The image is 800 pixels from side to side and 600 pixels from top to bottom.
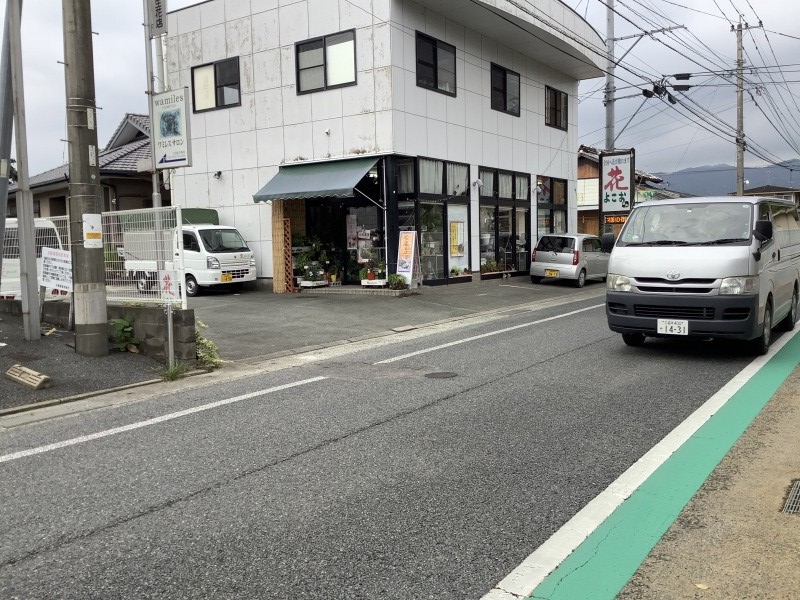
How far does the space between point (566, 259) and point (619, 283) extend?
41.1 feet

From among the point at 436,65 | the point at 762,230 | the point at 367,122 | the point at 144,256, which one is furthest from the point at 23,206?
the point at 436,65

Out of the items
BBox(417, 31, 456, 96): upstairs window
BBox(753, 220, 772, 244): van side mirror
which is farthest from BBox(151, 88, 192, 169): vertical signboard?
BBox(417, 31, 456, 96): upstairs window

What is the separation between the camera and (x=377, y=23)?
17531 millimetres

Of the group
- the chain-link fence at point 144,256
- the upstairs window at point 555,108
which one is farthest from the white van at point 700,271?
the upstairs window at point 555,108

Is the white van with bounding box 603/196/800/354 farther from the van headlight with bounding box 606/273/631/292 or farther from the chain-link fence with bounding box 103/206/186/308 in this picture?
the chain-link fence with bounding box 103/206/186/308

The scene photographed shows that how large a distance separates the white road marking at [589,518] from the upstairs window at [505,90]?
17566 mm

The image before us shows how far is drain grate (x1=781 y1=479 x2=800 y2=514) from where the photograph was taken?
3.96 m

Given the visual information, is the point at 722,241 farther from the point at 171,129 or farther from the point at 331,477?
the point at 171,129

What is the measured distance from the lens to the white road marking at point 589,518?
3.17 meters

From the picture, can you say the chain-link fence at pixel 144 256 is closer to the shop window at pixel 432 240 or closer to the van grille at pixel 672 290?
the van grille at pixel 672 290

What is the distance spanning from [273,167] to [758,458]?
56.6ft

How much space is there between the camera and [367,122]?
17938 mm

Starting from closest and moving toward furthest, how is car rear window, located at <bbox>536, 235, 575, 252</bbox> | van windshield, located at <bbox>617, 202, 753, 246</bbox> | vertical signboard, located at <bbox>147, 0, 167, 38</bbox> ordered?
van windshield, located at <bbox>617, 202, 753, 246</bbox>
vertical signboard, located at <bbox>147, 0, 167, 38</bbox>
car rear window, located at <bbox>536, 235, 575, 252</bbox>

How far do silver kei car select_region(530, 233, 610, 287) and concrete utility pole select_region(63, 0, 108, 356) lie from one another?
15154mm
